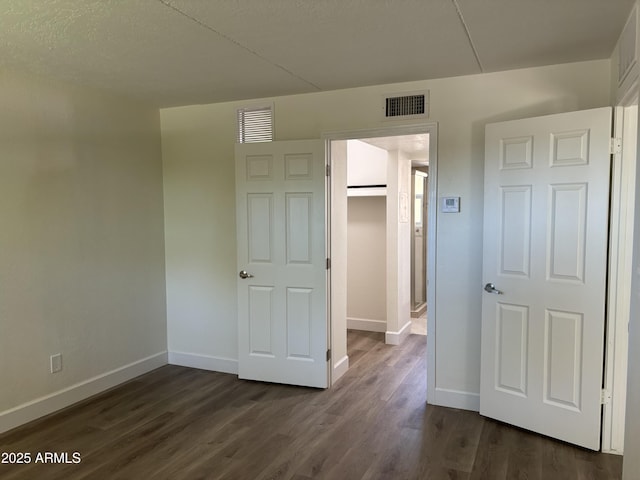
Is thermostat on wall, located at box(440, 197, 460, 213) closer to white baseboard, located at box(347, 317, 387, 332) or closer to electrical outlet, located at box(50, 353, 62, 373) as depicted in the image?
white baseboard, located at box(347, 317, 387, 332)

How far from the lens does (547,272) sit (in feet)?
9.37

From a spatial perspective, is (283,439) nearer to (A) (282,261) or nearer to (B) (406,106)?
(A) (282,261)

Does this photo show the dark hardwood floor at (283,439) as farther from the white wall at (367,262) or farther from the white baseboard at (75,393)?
the white wall at (367,262)

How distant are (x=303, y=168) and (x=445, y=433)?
2.22m

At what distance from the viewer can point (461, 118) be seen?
129 inches

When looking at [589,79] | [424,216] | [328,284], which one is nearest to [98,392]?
[328,284]

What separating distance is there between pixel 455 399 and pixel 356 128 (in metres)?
2.22

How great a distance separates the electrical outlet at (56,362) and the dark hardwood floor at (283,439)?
320 mm

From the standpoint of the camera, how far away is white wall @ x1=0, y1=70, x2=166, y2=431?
121 inches

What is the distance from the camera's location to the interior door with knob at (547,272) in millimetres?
2684

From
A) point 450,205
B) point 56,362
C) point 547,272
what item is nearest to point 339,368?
point 450,205

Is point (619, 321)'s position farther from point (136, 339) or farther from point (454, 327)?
point (136, 339)

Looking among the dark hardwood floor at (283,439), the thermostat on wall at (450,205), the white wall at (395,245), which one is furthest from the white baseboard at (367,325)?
the thermostat on wall at (450,205)

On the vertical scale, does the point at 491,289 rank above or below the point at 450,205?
below
